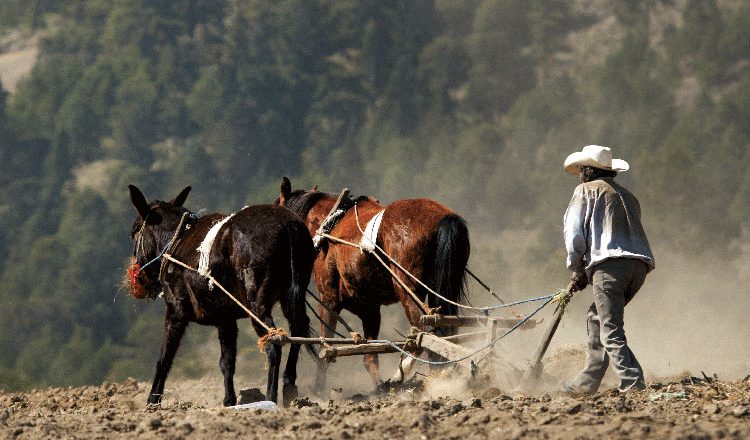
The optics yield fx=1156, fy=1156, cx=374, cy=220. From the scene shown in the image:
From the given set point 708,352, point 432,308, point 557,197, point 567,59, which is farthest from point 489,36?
point 432,308

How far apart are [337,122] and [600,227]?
243ft

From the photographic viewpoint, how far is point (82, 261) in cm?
6531

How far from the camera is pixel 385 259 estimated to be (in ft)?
34.9

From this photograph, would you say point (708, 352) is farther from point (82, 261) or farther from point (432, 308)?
point (82, 261)

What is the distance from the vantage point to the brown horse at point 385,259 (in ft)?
33.2

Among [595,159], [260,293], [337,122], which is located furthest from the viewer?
[337,122]

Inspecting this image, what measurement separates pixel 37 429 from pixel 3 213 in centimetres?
7249

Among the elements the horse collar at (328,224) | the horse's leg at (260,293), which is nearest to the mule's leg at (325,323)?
the horse collar at (328,224)

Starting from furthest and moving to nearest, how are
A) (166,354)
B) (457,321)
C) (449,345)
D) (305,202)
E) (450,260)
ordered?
(305,202) < (450,260) < (166,354) < (457,321) < (449,345)

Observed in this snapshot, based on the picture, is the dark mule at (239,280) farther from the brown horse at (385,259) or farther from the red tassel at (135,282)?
the brown horse at (385,259)

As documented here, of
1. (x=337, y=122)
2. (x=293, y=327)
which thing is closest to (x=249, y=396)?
(x=293, y=327)

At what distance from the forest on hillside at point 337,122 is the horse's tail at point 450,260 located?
33.7 metres

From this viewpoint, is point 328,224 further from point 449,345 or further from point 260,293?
point 449,345

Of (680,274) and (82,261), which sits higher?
(82,261)
